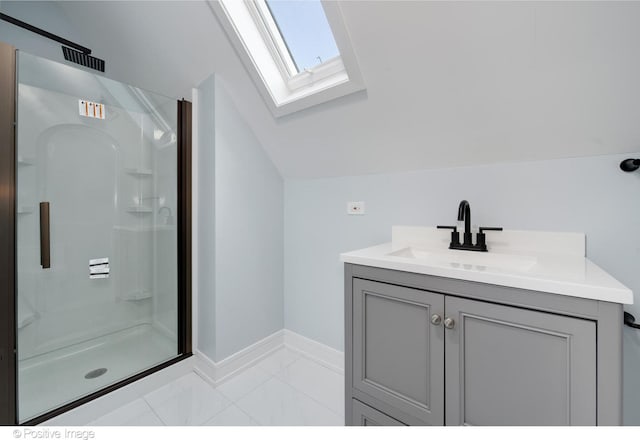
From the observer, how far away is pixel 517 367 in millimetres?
756

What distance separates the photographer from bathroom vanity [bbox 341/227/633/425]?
664 millimetres

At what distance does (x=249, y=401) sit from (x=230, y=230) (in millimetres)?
1013

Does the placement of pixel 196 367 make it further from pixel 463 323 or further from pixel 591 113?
pixel 591 113

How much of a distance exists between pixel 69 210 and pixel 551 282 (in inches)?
86.8

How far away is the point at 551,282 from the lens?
27.6 inches

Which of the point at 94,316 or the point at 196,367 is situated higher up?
the point at 94,316

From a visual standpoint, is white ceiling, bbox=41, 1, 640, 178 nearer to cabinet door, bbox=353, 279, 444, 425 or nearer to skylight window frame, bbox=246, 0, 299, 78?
skylight window frame, bbox=246, 0, 299, 78

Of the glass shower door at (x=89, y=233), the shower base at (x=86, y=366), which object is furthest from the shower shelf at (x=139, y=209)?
the shower base at (x=86, y=366)

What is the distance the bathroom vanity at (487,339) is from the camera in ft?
2.18

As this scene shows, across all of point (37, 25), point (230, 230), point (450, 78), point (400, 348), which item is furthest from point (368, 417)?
point (37, 25)

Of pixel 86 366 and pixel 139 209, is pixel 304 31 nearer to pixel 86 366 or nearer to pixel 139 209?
pixel 139 209
